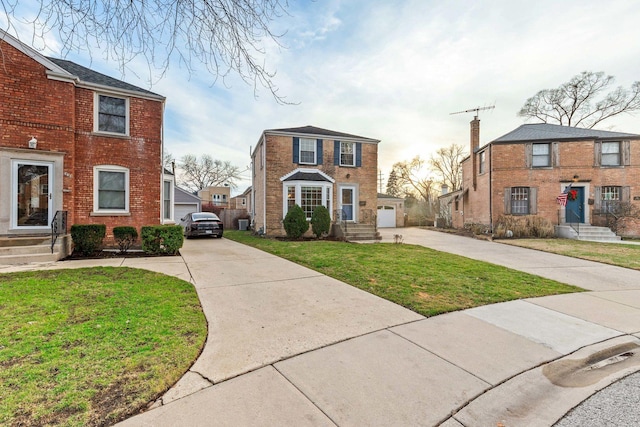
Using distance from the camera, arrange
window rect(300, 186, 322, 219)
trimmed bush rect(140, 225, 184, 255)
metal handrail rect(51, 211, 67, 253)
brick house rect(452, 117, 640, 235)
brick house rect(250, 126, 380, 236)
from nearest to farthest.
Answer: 1. metal handrail rect(51, 211, 67, 253)
2. trimmed bush rect(140, 225, 184, 255)
3. brick house rect(250, 126, 380, 236)
4. window rect(300, 186, 322, 219)
5. brick house rect(452, 117, 640, 235)

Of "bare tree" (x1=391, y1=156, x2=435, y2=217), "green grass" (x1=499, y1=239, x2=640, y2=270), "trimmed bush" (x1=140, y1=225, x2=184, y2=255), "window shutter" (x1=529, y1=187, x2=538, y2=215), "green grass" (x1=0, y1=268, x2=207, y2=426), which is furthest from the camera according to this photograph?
"bare tree" (x1=391, y1=156, x2=435, y2=217)

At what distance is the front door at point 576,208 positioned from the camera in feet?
54.1

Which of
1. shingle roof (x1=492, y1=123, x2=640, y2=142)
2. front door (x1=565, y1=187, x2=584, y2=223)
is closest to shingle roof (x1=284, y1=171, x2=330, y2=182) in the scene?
shingle roof (x1=492, y1=123, x2=640, y2=142)

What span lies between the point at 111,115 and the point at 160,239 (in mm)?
4869

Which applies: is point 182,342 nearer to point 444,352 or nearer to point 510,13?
point 444,352

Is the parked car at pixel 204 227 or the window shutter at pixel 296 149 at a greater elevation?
the window shutter at pixel 296 149

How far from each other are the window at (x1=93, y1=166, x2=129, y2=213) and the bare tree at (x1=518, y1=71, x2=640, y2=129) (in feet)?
109

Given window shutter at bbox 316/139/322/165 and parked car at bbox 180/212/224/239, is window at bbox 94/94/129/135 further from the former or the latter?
window shutter at bbox 316/139/322/165

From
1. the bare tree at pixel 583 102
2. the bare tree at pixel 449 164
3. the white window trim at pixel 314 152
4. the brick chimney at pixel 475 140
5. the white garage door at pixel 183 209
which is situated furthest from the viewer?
the bare tree at pixel 449 164

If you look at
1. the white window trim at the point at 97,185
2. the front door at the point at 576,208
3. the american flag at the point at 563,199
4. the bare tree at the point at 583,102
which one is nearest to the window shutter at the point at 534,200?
the american flag at the point at 563,199

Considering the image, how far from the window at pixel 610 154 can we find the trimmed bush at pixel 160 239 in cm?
2221

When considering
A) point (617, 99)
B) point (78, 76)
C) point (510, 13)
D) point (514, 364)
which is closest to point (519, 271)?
point (514, 364)

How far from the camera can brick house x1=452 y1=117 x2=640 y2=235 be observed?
16078mm

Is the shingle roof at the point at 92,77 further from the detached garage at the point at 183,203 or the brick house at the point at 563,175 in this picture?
the brick house at the point at 563,175
